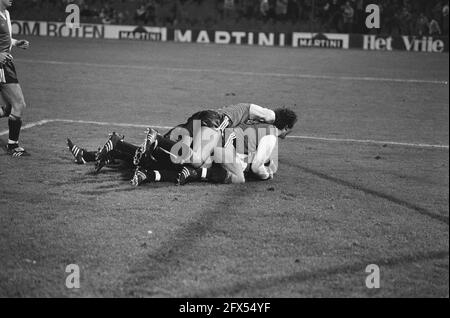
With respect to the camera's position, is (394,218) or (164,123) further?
(164,123)

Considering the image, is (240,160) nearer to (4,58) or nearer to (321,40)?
(4,58)

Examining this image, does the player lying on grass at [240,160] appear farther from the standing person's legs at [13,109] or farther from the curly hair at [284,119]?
the standing person's legs at [13,109]

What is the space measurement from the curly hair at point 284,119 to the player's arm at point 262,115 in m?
0.06

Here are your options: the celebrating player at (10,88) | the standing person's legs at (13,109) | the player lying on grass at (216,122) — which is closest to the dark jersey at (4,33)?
the celebrating player at (10,88)

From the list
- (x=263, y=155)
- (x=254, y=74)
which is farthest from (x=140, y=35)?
(x=263, y=155)

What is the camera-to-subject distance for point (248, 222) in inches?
232

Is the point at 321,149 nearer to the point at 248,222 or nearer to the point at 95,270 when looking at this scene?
the point at 248,222

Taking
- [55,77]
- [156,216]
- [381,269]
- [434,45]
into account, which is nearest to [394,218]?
[381,269]

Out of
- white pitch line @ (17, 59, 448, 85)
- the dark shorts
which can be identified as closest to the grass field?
the dark shorts

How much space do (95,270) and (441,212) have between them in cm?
368

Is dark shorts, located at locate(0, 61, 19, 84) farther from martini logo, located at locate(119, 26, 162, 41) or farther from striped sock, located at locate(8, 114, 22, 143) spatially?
martini logo, located at locate(119, 26, 162, 41)

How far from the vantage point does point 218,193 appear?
6930 mm

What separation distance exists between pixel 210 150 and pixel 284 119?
102 cm
